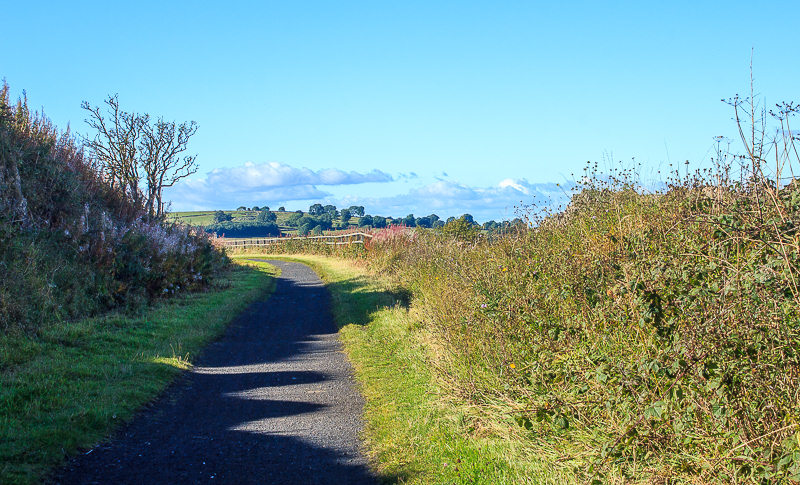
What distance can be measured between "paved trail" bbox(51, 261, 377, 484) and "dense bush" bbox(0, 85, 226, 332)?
3.35 metres

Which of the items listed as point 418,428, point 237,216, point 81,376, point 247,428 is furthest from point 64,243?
point 237,216

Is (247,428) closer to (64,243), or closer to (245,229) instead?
(64,243)

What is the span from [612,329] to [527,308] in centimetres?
147

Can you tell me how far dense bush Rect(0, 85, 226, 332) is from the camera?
463 inches

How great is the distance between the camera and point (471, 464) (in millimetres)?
→ 5723

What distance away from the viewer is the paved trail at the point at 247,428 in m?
5.90

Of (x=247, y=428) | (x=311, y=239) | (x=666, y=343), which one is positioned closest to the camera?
(x=666, y=343)

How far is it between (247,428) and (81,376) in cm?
298

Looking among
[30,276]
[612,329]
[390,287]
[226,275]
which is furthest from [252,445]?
[226,275]

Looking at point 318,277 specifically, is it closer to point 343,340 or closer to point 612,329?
point 343,340

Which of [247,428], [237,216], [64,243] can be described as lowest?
[247,428]

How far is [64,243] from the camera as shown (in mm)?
14320

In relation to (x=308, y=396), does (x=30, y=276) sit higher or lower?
higher

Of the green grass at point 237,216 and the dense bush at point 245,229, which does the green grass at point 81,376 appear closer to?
the dense bush at point 245,229
